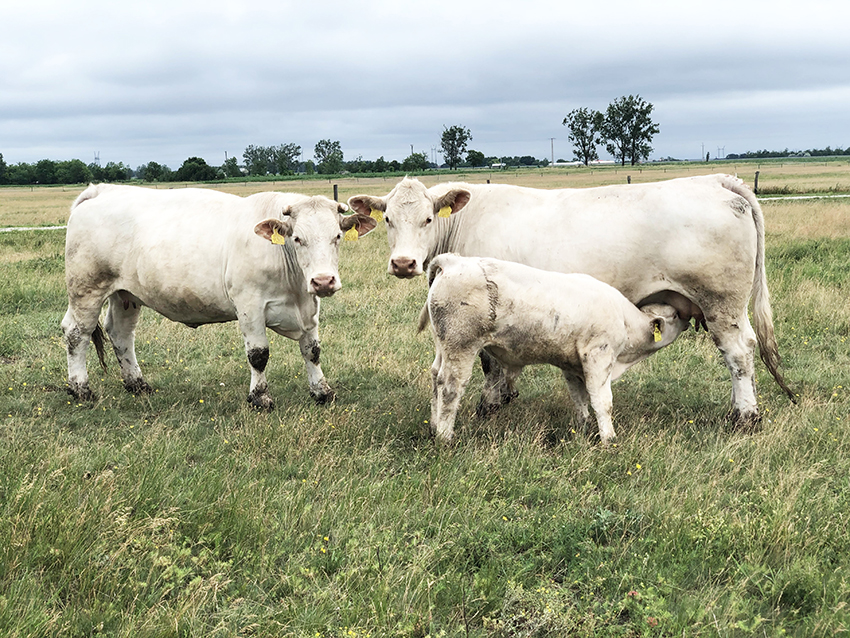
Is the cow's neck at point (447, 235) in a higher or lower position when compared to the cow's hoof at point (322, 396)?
higher

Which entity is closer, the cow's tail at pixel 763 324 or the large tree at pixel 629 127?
the cow's tail at pixel 763 324

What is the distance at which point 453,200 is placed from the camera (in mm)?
7051

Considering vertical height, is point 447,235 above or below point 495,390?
above

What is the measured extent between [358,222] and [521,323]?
2.37m

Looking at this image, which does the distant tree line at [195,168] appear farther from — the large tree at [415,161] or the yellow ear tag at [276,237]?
the yellow ear tag at [276,237]

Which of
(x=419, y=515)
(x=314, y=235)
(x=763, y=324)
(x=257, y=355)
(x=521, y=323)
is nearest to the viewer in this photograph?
(x=419, y=515)

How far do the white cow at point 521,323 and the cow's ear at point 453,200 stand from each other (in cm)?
115

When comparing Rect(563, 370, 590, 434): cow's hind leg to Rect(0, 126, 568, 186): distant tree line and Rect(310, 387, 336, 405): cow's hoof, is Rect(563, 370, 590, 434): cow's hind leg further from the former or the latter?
Rect(0, 126, 568, 186): distant tree line

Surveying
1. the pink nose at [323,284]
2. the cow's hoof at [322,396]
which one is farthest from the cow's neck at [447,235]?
the cow's hoof at [322,396]

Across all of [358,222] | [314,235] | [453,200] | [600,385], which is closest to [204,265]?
[314,235]

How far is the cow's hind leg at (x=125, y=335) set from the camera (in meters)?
8.21

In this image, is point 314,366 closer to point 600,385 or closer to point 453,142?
point 600,385

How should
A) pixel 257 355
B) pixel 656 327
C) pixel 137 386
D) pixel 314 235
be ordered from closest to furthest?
1. pixel 656 327
2. pixel 314 235
3. pixel 257 355
4. pixel 137 386

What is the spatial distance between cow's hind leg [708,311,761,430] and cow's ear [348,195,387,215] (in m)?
3.40
